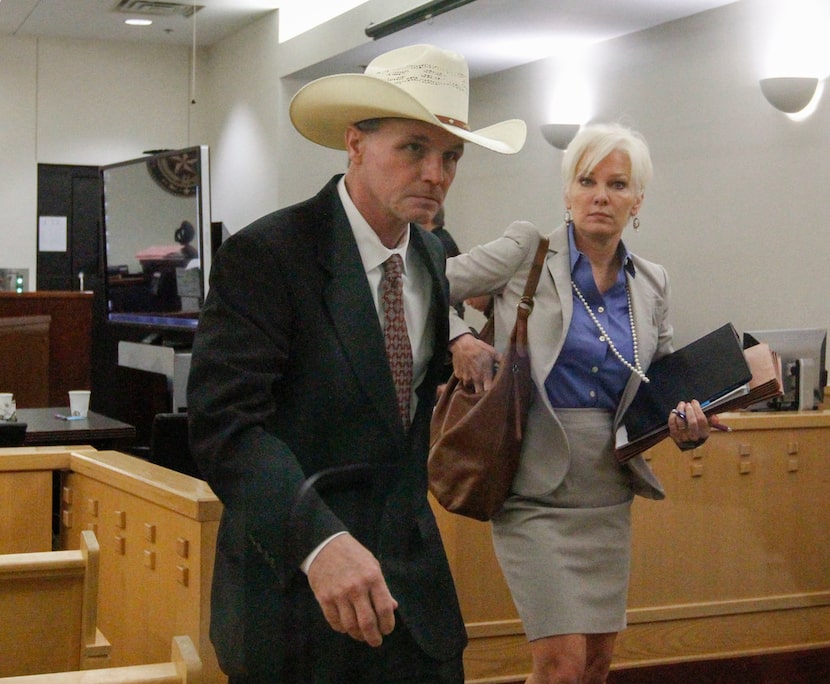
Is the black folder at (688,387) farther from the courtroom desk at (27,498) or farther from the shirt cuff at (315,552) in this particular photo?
the courtroom desk at (27,498)

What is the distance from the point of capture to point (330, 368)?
4.98 feet

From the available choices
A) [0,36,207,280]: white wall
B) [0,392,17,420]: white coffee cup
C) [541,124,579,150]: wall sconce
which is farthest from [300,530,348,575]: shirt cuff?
[0,36,207,280]: white wall

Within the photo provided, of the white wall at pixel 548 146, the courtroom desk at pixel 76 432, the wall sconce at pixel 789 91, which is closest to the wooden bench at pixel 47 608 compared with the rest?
the white wall at pixel 548 146

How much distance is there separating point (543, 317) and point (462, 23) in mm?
5322

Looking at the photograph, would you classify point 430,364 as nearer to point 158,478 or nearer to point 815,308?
point 158,478

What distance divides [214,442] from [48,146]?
10.8 m

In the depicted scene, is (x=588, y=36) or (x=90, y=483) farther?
(x=588, y=36)

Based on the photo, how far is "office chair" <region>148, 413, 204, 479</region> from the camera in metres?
4.77

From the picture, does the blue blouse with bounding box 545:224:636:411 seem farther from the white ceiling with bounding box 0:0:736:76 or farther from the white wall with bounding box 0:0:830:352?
the white ceiling with bounding box 0:0:736:76

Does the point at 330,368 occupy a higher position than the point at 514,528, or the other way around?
the point at 330,368

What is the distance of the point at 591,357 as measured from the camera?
8.19ft

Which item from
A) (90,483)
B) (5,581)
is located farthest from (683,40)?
(5,581)

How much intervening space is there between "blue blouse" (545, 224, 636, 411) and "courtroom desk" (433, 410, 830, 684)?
143 cm

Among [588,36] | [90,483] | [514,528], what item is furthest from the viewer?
[588,36]
